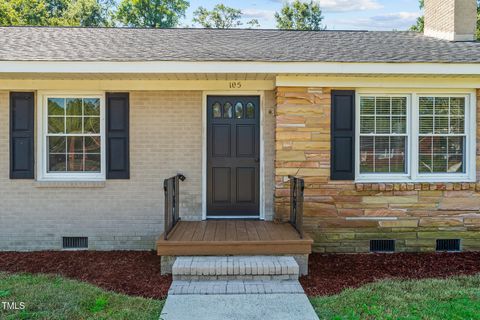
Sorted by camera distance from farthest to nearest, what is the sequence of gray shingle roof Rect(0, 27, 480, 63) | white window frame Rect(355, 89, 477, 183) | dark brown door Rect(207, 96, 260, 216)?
dark brown door Rect(207, 96, 260, 216) < white window frame Rect(355, 89, 477, 183) < gray shingle roof Rect(0, 27, 480, 63)

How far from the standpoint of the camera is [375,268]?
578cm

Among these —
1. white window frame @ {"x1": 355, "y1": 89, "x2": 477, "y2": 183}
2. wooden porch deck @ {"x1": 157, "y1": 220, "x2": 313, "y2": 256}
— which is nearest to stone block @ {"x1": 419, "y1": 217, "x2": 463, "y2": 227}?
white window frame @ {"x1": 355, "y1": 89, "x2": 477, "y2": 183}

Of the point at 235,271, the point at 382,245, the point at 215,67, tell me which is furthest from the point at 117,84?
the point at 382,245

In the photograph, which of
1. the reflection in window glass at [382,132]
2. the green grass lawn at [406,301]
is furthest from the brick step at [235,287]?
the reflection in window glass at [382,132]

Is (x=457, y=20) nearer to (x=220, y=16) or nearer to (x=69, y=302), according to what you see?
(x=69, y=302)

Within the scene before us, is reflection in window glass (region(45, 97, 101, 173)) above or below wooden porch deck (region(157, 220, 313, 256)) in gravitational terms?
above

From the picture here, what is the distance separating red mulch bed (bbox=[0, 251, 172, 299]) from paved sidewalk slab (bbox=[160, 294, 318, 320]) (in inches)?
18.8

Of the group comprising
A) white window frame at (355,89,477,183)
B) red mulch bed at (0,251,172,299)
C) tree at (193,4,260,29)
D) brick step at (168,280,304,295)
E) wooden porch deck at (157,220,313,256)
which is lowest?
red mulch bed at (0,251,172,299)

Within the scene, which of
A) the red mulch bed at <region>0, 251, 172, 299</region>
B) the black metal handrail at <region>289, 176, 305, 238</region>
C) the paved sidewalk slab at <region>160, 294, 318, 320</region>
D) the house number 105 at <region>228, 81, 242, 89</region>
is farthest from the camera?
the house number 105 at <region>228, 81, 242, 89</region>

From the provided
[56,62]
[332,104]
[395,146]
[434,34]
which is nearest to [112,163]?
[56,62]

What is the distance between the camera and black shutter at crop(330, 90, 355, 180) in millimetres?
6559

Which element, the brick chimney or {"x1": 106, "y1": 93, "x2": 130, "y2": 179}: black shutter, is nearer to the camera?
{"x1": 106, "y1": 93, "x2": 130, "y2": 179}: black shutter

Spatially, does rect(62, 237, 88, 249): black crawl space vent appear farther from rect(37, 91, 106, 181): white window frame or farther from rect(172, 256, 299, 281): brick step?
rect(172, 256, 299, 281): brick step

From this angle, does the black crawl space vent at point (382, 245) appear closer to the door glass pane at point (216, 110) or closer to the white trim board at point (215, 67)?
the white trim board at point (215, 67)
